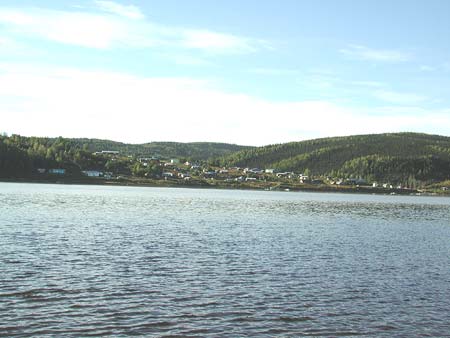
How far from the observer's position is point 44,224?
221 feet

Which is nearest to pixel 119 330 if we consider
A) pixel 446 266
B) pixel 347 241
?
pixel 446 266

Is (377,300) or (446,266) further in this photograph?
(446,266)

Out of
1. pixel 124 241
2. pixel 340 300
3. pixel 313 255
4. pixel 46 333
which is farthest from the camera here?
pixel 124 241

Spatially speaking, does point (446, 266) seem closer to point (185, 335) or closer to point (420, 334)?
point (420, 334)

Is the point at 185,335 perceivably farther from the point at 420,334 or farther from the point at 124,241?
the point at 124,241

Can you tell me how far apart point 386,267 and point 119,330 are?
29.1 meters

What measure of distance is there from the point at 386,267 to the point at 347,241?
19090 mm

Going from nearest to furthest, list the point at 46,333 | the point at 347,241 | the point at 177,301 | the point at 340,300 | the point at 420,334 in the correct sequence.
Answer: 1. the point at 46,333
2. the point at 420,334
3. the point at 177,301
4. the point at 340,300
5. the point at 347,241

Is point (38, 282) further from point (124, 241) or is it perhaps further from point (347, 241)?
point (347, 241)

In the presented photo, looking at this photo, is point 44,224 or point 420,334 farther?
point 44,224

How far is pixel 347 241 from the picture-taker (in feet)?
216

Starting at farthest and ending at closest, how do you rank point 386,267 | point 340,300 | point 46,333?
point 386,267 → point 340,300 → point 46,333

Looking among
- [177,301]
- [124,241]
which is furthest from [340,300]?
[124,241]

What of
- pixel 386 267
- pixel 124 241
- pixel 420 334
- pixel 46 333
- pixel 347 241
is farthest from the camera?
pixel 347 241
